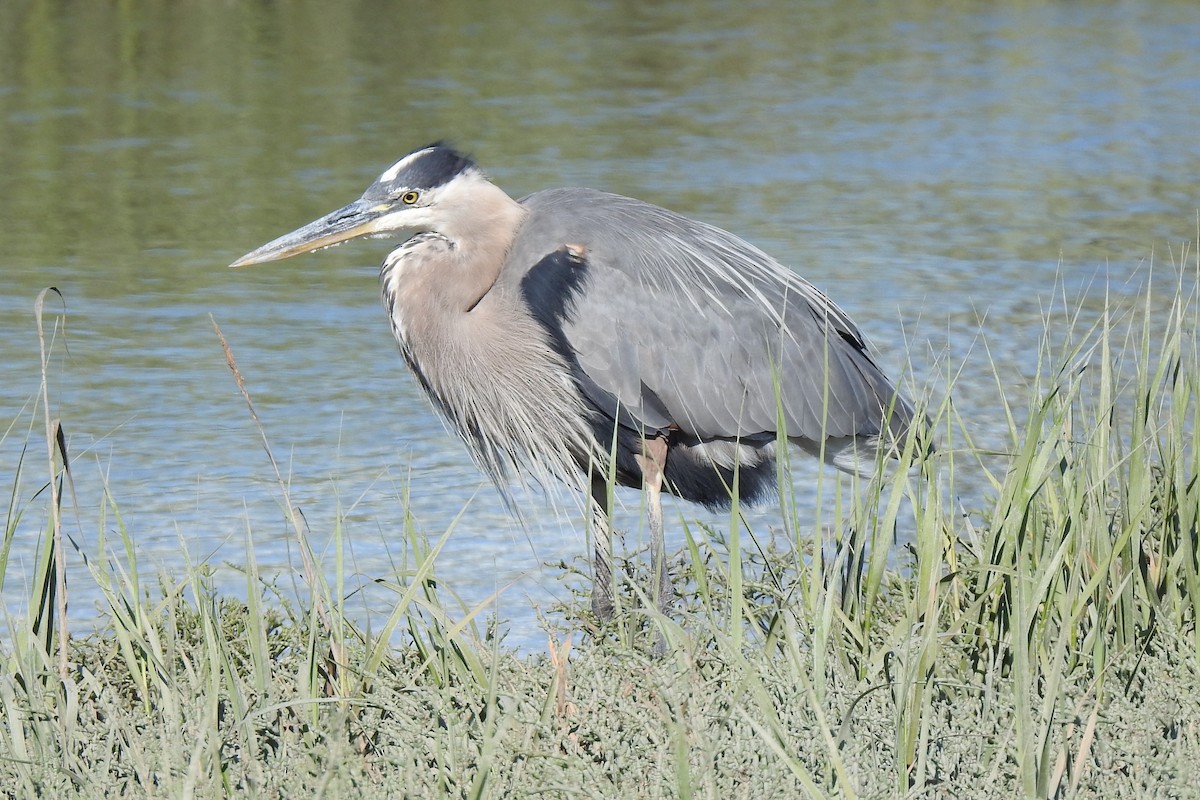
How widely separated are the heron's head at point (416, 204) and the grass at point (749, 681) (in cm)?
106

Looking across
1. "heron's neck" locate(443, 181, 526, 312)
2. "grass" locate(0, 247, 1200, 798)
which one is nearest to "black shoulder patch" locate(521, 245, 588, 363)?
"heron's neck" locate(443, 181, 526, 312)

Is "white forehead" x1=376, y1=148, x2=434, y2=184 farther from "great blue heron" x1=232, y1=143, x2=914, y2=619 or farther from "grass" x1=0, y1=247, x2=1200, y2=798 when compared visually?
"grass" x1=0, y1=247, x2=1200, y2=798

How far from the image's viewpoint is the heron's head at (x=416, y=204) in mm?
4223

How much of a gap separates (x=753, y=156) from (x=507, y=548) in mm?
5897

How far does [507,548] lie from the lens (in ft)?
15.4

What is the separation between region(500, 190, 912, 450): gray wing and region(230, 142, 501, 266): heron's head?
155mm

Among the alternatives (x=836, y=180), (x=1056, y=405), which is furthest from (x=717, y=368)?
(x=836, y=180)

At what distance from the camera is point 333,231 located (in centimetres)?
425

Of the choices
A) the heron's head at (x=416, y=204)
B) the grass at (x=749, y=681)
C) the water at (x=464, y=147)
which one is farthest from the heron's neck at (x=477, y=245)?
the grass at (x=749, y=681)

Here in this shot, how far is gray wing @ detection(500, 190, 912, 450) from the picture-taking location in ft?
14.0

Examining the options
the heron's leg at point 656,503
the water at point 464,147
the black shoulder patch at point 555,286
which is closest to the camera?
the heron's leg at point 656,503

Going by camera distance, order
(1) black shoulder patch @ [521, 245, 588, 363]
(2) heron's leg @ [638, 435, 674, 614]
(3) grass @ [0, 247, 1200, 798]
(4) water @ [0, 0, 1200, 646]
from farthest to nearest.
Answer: (4) water @ [0, 0, 1200, 646] → (1) black shoulder patch @ [521, 245, 588, 363] → (2) heron's leg @ [638, 435, 674, 614] → (3) grass @ [0, 247, 1200, 798]

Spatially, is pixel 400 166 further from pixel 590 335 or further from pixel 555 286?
pixel 590 335

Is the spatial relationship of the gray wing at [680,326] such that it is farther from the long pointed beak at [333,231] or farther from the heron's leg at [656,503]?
the long pointed beak at [333,231]
